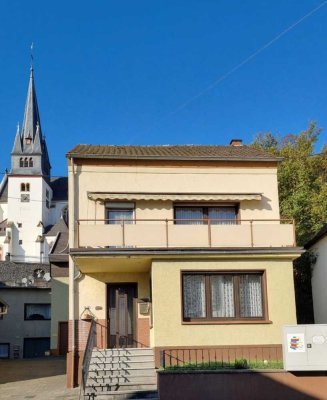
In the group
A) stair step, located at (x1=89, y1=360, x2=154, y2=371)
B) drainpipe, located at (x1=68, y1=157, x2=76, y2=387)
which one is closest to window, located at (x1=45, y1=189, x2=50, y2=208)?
drainpipe, located at (x1=68, y1=157, x2=76, y2=387)

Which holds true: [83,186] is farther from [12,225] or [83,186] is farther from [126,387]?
[12,225]

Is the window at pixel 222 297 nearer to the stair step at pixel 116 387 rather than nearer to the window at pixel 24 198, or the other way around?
the stair step at pixel 116 387

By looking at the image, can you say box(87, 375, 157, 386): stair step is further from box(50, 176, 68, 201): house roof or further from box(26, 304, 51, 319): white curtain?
box(50, 176, 68, 201): house roof

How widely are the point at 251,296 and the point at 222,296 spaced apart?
92 cm

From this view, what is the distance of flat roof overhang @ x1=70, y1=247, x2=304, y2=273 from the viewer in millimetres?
16984

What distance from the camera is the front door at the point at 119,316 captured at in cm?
1869

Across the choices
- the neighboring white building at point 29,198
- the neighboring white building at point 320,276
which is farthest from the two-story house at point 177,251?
the neighboring white building at point 29,198

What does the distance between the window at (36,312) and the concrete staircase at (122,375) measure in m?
26.5

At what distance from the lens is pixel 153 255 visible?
1712cm

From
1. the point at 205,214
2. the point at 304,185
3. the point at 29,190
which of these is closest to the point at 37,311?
the point at 304,185

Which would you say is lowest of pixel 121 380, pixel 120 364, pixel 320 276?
pixel 121 380

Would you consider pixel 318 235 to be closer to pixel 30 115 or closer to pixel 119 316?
pixel 119 316

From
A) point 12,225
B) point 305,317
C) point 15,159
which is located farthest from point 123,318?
point 15,159

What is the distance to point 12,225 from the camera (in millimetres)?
95562
